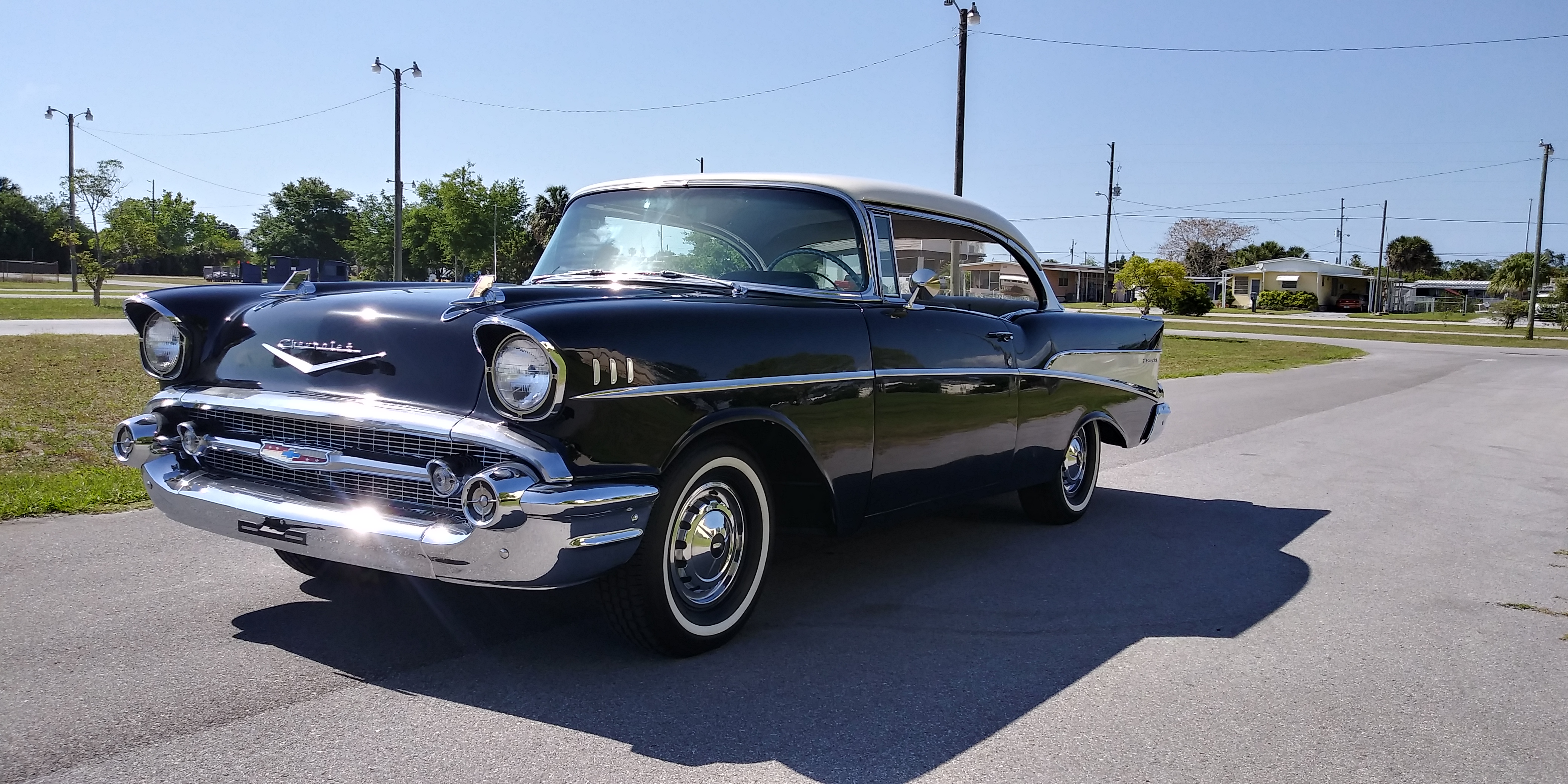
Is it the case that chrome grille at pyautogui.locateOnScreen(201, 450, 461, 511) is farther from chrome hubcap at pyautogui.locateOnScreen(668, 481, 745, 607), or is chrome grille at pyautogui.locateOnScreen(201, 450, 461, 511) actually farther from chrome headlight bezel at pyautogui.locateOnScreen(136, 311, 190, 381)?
chrome hubcap at pyautogui.locateOnScreen(668, 481, 745, 607)

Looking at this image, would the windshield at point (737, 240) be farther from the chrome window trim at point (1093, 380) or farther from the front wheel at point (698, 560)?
the chrome window trim at point (1093, 380)

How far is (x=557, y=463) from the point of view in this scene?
2.97 m

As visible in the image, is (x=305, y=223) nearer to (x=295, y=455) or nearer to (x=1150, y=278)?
(x=1150, y=278)

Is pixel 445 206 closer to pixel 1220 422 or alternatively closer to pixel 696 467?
pixel 1220 422

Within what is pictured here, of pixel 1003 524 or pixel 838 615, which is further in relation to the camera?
pixel 1003 524

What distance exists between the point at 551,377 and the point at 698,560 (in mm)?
869

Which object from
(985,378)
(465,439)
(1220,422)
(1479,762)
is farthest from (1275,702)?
(1220,422)

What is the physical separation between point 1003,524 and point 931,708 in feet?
9.04

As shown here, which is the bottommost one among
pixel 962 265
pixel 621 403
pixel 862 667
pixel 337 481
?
pixel 862 667

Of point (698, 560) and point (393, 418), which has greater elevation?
point (393, 418)

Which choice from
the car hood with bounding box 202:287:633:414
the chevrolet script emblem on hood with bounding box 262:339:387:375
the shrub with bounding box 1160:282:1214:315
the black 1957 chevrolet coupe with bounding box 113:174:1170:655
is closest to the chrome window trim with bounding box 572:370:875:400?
the black 1957 chevrolet coupe with bounding box 113:174:1170:655

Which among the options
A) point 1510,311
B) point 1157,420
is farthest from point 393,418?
point 1510,311

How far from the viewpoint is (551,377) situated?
300 cm

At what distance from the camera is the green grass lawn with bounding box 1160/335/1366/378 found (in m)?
20.1
